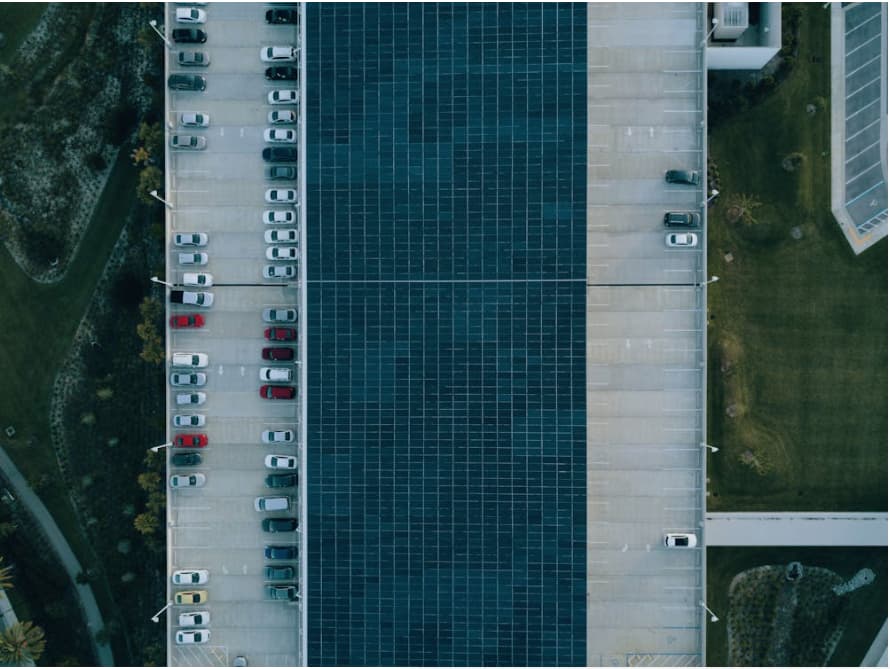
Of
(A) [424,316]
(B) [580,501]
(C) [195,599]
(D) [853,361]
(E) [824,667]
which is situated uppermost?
(A) [424,316]

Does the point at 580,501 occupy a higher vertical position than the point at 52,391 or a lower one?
lower

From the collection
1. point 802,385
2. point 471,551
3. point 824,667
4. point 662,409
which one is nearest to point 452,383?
point 471,551

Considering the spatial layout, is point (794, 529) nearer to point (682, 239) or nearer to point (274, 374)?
point (682, 239)

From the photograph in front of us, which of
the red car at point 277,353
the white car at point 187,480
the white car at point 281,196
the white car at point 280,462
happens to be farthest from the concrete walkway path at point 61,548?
the white car at point 281,196

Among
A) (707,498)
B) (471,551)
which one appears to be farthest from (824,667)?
(471,551)

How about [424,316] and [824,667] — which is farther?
[824,667]

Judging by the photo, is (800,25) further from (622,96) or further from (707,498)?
(707,498)

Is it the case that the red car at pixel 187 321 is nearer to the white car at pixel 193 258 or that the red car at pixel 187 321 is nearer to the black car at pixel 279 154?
the white car at pixel 193 258
